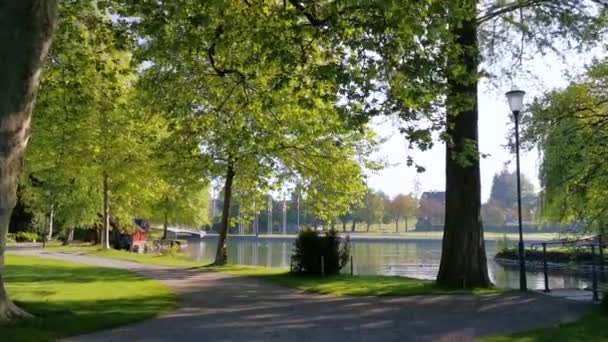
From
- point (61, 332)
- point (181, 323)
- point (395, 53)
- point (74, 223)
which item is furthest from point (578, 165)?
point (74, 223)

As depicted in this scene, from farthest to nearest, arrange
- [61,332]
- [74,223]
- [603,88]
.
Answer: [74,223] < [603,88] < [61,332]

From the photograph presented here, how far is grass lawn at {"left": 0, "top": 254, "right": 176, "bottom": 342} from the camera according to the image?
361 inches

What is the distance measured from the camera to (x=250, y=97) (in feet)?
57.6

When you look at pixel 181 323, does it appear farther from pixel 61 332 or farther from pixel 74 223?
pixel 74 223

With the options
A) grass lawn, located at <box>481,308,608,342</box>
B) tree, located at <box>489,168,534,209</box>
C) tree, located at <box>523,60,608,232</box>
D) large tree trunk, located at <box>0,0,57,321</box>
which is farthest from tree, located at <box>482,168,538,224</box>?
large tree trunk, located at <box>0,0,57,321</box>

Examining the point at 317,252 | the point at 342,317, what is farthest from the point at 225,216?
the point at 342,317

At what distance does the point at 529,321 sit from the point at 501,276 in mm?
19732

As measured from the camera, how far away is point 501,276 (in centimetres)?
2878

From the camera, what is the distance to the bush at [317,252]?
19391 mm

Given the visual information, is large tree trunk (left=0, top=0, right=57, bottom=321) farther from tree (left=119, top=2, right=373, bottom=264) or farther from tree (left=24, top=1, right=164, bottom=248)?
tree (left=24, top=1, right=164, bottom=248)

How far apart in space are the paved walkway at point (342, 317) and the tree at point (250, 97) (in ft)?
12.6

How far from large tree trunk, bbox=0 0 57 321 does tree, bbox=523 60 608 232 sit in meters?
15.6

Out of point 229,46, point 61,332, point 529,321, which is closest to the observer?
point 61,332

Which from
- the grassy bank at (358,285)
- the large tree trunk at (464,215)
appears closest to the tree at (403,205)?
the grassy bank at (358,285)
